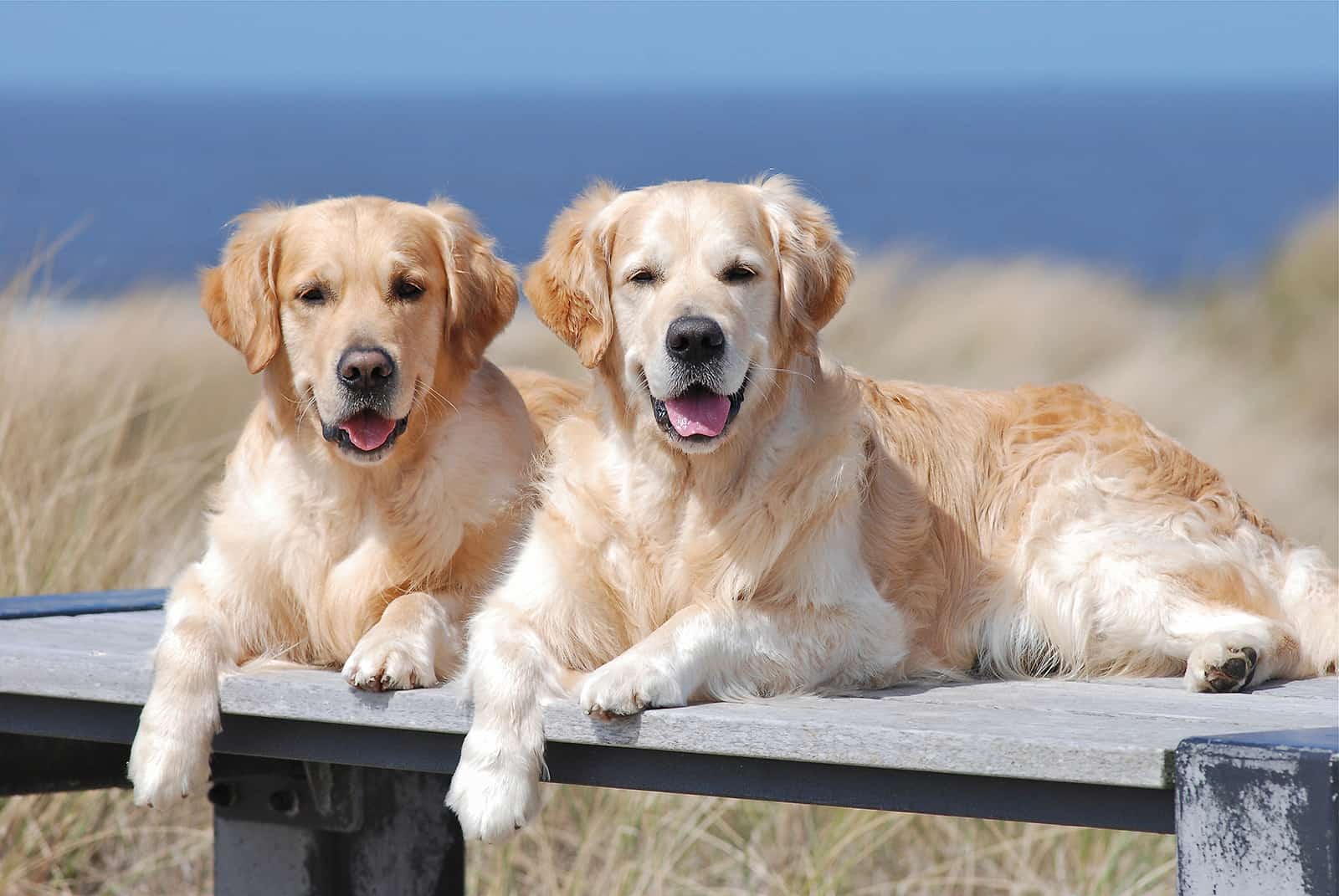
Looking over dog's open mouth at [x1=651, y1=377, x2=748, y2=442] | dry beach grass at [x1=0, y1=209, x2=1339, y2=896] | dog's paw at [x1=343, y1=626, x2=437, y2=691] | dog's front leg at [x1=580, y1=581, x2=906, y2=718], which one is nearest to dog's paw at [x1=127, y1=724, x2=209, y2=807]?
dog's paw at [x1=343, y1=626, x2=437, y2=691]

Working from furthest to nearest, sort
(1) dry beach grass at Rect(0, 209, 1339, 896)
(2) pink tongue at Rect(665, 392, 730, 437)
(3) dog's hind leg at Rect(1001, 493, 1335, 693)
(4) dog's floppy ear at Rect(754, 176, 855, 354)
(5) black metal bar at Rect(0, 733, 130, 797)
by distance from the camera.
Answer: (1) dry beach grass at Rect(0, 209, 1339, 896), (5) black metal bar at Rect(0, 733, 130, 797), (3) dog's hind leg at Rect(1001, 493, 1335, 693), (4) dog's floppy ear at Rect(754, 176, 855, 354), (2) pink tongue at Rect(665, 392, 730, 437)

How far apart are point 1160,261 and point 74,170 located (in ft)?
110

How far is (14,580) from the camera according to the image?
15.7 feet

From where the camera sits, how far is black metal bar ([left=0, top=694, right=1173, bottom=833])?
7.73ft

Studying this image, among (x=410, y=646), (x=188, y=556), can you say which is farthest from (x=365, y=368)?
(x=188, y=556)

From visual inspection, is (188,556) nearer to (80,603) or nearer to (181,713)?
(80,603)

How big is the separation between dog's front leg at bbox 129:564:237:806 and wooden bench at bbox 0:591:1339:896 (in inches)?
2.2

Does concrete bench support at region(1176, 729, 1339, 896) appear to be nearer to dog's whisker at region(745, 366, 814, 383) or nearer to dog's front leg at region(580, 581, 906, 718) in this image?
dog's front leg at region(580, 581, 906, 718)

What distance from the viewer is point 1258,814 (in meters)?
2.09

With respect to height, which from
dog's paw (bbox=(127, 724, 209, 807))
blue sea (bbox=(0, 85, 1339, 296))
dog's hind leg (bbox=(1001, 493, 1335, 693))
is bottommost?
dog's paw (bbox=(127, 724, 209, 807))

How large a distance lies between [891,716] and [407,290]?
4.15 ft

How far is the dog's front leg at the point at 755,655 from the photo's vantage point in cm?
265

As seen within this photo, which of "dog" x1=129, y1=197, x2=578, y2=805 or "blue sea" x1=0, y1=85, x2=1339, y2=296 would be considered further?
"blue sea" x1=0, y1=85, x2=1339, y2=296

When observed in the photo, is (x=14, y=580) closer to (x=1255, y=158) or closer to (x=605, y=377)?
(x=605, y=377)
